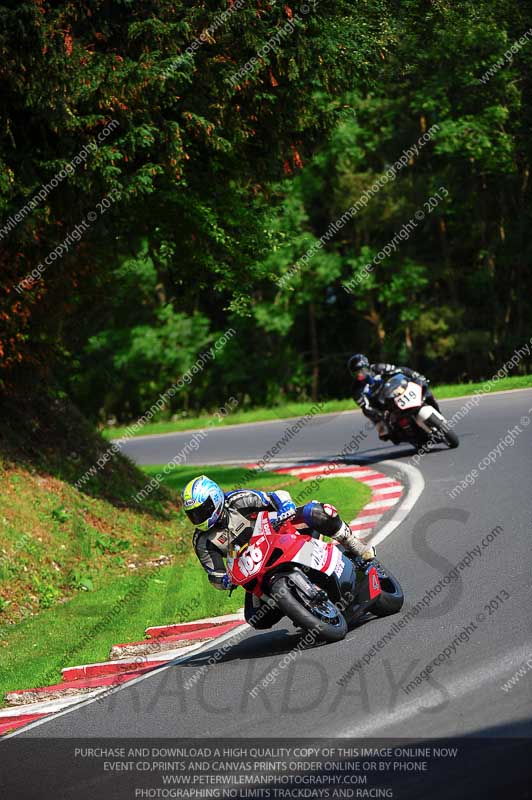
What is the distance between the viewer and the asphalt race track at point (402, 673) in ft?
19.3

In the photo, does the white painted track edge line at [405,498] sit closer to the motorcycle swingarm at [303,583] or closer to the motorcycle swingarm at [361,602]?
the motorcycle swingarm at [361,602]

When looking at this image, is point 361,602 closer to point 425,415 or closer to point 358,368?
point 425,415

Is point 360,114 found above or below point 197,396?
above

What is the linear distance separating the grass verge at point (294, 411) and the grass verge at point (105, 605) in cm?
993

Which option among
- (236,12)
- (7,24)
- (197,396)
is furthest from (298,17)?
(197,396)

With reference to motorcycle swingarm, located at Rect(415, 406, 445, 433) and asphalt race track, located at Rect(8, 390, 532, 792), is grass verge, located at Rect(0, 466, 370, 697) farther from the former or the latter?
asphalt race track, located at Rect(8, 390, 532, 792)

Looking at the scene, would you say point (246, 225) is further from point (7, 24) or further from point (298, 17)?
point (7, 24)

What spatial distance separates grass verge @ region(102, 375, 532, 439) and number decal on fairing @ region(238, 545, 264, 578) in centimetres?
1686

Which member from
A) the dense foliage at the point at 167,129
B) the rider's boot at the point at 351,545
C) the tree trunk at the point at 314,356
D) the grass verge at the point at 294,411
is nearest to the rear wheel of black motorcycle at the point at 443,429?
the dense foliage at the point at 167,129

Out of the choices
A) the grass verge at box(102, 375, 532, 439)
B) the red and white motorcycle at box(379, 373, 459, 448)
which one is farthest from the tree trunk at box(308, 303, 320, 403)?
the red and white motorcycle at box(379, 373, 459, 448)

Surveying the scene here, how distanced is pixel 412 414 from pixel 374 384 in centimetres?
115

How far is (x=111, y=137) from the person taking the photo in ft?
47.3

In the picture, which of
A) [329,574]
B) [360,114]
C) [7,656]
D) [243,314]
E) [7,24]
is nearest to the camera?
[329,574]

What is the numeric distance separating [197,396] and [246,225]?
27.7 meters
